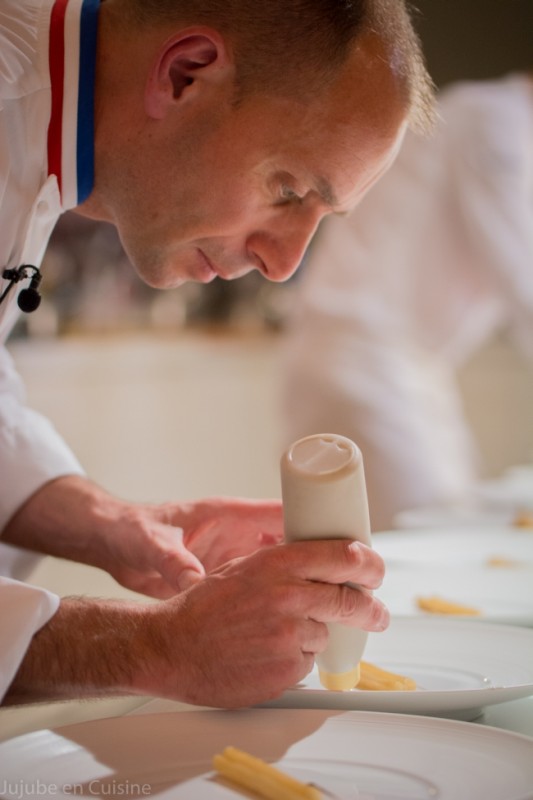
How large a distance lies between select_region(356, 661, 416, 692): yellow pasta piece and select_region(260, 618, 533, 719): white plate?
2cm

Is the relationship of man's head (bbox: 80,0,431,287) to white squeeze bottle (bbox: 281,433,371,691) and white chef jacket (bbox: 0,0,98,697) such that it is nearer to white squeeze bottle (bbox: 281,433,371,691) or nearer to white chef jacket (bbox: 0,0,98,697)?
white chef jacket (bbox: 0,0,98,697)

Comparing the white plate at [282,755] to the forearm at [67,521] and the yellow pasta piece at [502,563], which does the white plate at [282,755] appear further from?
the yellow pasta piece at [502,563]

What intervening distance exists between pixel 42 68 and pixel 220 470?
11.6 ft

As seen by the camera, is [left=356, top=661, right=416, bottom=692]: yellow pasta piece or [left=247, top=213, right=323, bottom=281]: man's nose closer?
[left=356, top=661, right=416, bottom=692]: yellow pasta piece

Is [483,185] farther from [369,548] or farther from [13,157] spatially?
[369,548]

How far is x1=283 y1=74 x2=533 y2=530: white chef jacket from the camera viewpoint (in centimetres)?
266

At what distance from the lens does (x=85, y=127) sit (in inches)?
46.8

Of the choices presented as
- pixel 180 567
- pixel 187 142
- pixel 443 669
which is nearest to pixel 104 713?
pixel 180 567

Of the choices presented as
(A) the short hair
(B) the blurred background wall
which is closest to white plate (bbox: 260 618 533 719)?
(A) the short hair

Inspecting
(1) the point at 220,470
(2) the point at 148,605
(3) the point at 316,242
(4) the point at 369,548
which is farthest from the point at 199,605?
(3) the point at 316,242

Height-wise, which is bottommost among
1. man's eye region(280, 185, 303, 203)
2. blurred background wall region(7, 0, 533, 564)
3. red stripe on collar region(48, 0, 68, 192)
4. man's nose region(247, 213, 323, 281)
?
blurred background wall region(7, 0, 533, 564)

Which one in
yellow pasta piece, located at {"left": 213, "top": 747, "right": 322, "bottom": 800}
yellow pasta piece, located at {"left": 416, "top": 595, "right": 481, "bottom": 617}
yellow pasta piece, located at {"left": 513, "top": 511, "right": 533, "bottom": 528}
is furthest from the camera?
yellow pasta piece, located at {"left": 513, "top": 511, "right": 533, "bottom": 528}

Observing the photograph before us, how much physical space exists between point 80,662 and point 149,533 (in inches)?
14.4

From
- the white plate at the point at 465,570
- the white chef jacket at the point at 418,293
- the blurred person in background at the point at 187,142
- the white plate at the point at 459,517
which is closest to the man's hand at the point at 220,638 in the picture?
the blurred person in background at the point at 187,142
